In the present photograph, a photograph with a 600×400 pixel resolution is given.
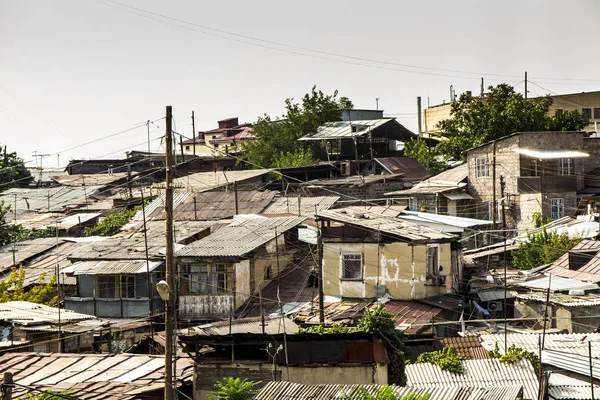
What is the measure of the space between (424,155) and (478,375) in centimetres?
3770

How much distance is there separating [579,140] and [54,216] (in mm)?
27004

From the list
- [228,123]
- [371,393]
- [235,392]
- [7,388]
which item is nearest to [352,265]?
[235,392]

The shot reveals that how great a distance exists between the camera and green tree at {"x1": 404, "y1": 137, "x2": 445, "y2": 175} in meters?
55.9

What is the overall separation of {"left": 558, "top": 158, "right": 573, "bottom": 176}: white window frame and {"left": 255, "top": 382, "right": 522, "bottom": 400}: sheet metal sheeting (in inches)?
1113

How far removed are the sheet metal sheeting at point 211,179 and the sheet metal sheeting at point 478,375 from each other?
28.1 meters

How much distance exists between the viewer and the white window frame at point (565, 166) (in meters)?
43.1

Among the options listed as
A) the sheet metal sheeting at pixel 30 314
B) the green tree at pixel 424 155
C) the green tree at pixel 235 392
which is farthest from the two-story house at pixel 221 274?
the green tree at pixel 424 155

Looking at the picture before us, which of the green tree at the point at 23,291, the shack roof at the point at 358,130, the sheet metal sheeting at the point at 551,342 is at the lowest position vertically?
the green tree at the point at 23,291

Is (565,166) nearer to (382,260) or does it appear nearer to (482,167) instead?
(482,167)

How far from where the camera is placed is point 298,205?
1614 inches

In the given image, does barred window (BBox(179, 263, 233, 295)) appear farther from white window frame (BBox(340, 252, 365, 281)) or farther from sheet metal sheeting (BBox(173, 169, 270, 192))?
sheet metal sheeting (BBox(173, 169, 270, 192))

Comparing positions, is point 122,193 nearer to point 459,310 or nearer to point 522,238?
point 522,238

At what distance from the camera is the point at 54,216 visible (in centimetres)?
5069

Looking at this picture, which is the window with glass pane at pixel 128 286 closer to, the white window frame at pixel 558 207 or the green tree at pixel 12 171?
the white window frame at pixel 558 207
